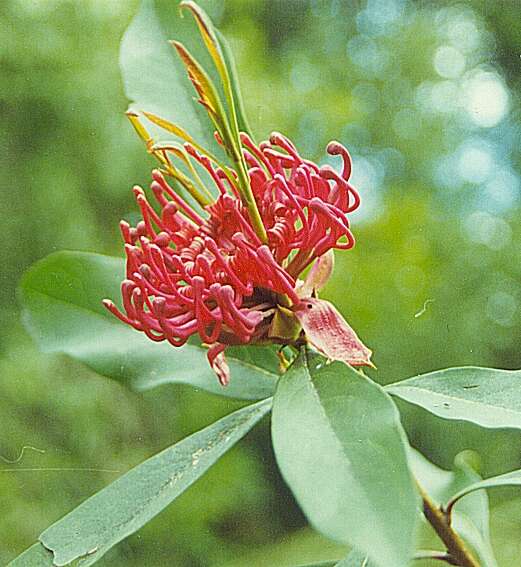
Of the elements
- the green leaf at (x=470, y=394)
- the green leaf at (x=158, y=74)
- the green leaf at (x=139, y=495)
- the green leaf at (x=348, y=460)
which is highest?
the green leaf at (x=158, y=74)

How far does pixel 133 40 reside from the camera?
493 mm

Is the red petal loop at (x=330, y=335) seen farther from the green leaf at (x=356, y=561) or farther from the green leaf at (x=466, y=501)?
the green leaf at (x=466, y=501)

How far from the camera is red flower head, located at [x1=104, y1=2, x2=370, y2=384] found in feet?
1.19

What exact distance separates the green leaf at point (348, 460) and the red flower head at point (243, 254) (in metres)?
0.04

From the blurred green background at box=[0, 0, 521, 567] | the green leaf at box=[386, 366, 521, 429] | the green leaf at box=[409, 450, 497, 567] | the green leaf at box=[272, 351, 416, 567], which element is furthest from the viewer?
the blurred green background at box=[0, 0, 521, 567]

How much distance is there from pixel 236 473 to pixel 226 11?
0.96 metres

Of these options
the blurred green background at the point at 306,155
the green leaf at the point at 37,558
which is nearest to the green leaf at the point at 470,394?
the green leaf at the point at 37,558

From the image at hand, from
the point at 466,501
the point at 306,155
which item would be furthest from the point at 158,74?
the point at 306,155

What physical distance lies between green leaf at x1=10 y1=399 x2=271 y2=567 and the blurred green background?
787 mm

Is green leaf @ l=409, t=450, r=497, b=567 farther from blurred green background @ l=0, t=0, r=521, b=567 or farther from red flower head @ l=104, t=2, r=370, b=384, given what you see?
blurred green background @ l=0, t=0, r=521, b=567

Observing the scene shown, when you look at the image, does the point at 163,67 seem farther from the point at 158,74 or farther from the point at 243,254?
the point at 243,254

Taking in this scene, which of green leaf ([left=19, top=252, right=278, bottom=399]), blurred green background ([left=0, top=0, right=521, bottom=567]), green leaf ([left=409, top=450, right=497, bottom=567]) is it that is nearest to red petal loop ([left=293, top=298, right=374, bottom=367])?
green leaf ([left=19, top=252, right=278, bottom=399])

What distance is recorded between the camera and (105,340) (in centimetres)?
52

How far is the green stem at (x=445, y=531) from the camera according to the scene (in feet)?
1.41
